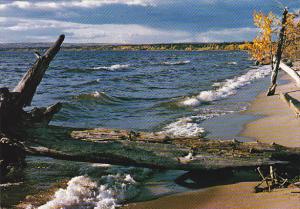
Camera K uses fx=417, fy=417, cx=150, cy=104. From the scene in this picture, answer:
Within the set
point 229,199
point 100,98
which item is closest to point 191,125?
point 229,199

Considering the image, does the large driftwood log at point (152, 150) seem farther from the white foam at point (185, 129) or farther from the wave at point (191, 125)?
the white foam at point (185, 129)

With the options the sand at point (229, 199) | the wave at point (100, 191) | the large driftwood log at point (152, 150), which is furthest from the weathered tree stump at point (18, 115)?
the sand at point (229, 199)

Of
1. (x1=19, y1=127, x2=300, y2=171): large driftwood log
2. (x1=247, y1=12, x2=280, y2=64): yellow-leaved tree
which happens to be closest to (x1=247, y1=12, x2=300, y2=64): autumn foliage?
(x1=247, y1=12, x2=280, y2=64): yellow-leaved tree

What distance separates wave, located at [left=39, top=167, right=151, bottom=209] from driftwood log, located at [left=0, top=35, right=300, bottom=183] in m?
0.55

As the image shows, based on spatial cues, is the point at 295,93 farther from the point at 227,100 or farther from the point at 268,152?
the point at 268,152

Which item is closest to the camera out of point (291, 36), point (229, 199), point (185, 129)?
point (229, 199)

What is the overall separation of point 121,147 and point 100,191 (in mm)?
940

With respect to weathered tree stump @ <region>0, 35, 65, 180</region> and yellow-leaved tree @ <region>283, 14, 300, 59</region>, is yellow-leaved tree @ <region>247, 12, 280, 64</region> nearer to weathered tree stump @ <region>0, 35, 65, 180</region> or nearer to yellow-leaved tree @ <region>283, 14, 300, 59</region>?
yellow-leaved tree @ <region>283, 14, 300, 59</region>

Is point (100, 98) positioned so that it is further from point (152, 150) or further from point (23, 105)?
point (152, 150)

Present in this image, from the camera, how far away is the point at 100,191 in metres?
8.09

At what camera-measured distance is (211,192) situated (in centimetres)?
775

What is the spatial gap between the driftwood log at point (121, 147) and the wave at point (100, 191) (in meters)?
0.55

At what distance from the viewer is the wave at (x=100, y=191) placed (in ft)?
24.6

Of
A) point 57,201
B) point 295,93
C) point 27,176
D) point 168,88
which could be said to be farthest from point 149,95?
point 57,201
